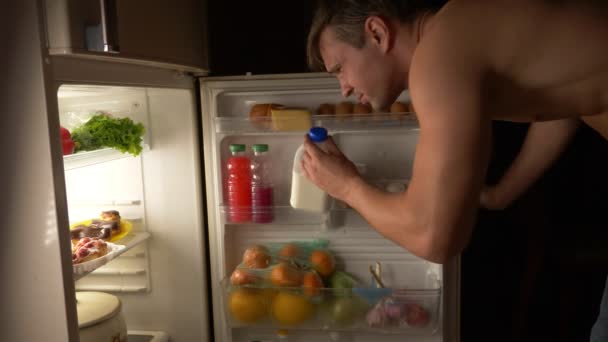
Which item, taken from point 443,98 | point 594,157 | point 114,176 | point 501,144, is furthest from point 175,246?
point 594,157

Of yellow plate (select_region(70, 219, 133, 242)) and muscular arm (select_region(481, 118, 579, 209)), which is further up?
muscular arm (select_region(481, 118, 579, 209))

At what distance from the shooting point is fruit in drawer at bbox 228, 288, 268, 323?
5.21 ft

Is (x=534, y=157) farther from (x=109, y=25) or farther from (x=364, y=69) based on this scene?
(x=109, y=25)

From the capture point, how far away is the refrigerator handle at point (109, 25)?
102 cm

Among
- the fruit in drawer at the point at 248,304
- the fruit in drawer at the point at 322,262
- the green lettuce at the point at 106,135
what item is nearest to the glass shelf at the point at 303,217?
the fruit in drawer at the point at 322,262

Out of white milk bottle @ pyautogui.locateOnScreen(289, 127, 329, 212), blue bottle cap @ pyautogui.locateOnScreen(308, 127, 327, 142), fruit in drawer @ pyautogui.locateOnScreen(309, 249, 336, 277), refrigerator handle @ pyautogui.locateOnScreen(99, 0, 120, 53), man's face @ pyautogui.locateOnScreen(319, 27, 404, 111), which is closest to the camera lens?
refrigerator handle @ pyautogui.locateOnScreen(99, 0, 120, 53)

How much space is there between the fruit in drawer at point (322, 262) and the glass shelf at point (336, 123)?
0.40 meters

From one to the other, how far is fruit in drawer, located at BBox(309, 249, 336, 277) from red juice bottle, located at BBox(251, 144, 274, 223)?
7.5 inches

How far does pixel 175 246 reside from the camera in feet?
5.65

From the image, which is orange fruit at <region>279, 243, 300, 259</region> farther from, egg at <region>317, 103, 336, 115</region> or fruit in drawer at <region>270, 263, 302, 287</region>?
egg at <region>317, 103, 336, 115</region>

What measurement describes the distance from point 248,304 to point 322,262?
0.26m

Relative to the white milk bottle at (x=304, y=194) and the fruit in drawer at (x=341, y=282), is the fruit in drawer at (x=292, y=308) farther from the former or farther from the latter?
the white milk bottle at (x=304, y=194)

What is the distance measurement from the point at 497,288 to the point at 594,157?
Result: 75 centimetres

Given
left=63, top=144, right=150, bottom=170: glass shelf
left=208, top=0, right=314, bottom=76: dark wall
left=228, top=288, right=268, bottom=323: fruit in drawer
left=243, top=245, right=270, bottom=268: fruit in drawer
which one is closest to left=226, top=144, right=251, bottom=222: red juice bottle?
left=243, top=245, right=270, bottom=268: fruit in drawer
